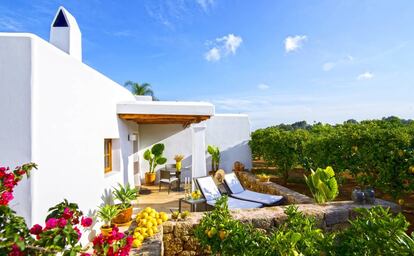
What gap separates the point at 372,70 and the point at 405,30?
1.37 metres

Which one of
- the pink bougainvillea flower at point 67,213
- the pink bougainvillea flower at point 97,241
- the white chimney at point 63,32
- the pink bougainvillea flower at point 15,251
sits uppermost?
the white chimney at point 63,32

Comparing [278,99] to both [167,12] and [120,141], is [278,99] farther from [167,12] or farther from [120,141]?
[120,141]

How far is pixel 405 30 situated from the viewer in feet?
23.3

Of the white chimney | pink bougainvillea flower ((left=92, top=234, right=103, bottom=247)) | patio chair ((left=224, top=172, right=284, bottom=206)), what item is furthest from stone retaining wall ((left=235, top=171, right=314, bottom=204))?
the white chimney

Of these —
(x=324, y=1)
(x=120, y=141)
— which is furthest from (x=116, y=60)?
(x=324, y=1)

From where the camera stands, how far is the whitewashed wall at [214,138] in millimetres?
12859

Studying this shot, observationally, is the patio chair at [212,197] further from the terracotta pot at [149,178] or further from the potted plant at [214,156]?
the potted plant at [214,156]

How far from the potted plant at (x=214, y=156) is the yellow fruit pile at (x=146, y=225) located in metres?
8.54

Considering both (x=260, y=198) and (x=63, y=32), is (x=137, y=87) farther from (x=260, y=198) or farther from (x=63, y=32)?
(x=260, y=198)

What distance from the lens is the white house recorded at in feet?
10.8

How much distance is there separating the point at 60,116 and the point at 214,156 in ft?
32.9

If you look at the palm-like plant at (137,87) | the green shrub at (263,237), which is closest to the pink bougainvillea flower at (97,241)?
the green shrub at (263,237)

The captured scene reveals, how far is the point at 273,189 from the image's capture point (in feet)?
27.1

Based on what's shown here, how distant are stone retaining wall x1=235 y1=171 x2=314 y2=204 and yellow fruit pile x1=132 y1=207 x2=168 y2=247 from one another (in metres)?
3.99
